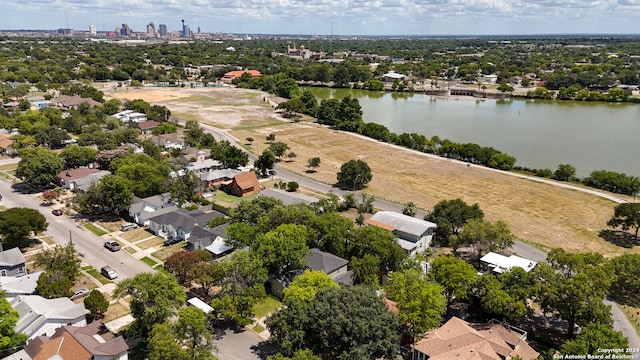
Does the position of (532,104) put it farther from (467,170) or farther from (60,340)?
(60,340)

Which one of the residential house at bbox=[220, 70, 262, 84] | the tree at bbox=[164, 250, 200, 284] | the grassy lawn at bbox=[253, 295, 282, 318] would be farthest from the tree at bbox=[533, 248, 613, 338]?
the residential house at bbox=[220, 70, 262, 84]

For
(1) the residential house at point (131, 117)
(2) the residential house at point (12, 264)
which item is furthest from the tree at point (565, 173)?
(1) the residential house at point (131, 117)

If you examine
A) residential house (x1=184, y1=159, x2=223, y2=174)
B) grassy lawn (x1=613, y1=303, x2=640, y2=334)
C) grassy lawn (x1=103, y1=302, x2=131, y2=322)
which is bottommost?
grassy lawn (x1=103, y1=302, x2=131, y2=322)

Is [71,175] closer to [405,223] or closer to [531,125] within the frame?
[405,223]

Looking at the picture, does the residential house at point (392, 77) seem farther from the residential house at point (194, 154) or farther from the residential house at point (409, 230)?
the residential house at point (409, 230)

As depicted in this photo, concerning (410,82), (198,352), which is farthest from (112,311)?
(410,82)

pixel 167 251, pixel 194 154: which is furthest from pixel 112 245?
pixel 194 154

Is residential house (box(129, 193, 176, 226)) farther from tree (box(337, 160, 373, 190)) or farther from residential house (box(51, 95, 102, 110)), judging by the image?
residential house (box(51, 95, 102, 110))
